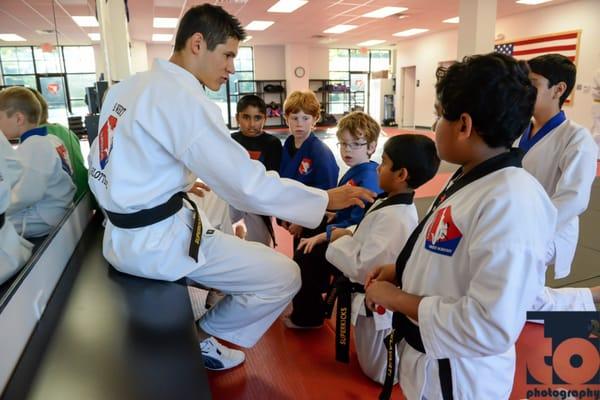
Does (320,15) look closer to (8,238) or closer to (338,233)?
(338,233)

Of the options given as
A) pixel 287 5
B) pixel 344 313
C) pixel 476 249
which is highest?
pixel 287 5

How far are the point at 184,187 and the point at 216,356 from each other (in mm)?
865

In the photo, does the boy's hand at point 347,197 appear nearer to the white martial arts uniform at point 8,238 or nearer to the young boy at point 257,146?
the white martial arts uniform at point 8,238

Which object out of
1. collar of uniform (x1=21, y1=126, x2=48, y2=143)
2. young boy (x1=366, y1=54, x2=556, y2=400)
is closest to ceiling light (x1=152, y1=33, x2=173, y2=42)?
collar of uniform (x1=21, y1=126, x2=48, y2=143)

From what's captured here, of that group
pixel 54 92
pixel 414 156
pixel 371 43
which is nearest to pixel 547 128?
pixel 414 156

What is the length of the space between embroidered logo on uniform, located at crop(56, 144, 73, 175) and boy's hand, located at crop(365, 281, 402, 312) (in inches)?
76.8

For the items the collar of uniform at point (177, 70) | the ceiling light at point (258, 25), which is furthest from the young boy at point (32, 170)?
the ceiling light at point (258, 25)

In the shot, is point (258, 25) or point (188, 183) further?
point (258, 25)

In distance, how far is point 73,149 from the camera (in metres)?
2.86

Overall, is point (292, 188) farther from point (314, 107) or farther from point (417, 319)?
point (314, 107)

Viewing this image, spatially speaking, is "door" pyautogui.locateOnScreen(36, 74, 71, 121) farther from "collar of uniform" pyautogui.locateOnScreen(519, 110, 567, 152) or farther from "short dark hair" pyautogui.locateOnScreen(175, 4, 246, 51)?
"collar of uniform" pyautogui.locateOnScreen(519, 110, 567, 152)

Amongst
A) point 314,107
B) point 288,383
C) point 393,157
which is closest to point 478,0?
point 314,107

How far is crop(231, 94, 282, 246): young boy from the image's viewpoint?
10.5 feet

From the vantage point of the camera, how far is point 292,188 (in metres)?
1.78
